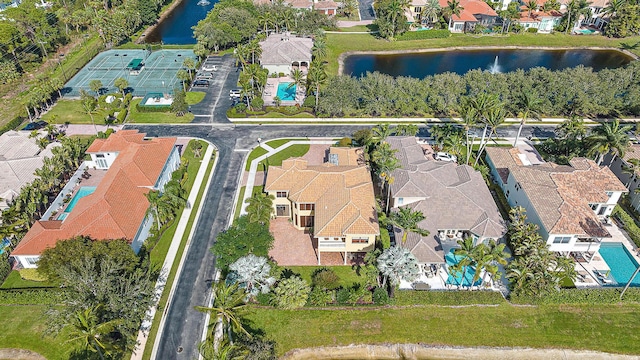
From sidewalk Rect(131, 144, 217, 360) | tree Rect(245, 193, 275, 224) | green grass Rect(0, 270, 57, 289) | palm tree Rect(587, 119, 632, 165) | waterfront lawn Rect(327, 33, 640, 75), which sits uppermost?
palm tree Rect(587, 119, 632, 165)

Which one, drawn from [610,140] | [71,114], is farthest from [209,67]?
[610,140]

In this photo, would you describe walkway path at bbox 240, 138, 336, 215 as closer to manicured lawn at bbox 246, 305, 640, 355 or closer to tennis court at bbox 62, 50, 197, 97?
manicured lawn at bbox 246, 305, 640, 355

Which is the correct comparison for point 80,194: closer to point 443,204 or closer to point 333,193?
point 333,193

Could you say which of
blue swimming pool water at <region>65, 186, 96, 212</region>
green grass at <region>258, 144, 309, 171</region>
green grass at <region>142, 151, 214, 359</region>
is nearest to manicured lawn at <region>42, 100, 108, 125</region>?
blue swimming pool water at <region>65, 186, 96, 212</region>

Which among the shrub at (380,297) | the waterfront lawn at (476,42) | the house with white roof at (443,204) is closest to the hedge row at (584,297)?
the house with white roof at (443,204)

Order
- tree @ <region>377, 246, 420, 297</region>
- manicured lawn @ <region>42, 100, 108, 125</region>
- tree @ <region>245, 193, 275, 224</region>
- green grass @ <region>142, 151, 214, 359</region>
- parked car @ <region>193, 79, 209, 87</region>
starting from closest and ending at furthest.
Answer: green grass @ <region>142, 151, 214, 359</region>
tree @ <region>377, 246, 420, 297</region>
tree @ <region>245, 193, 275, 224</region>
manicured lawn @ <region>42, 100, 108, 125</region>
parked car @ <region>193, 79, 209, 87</region>

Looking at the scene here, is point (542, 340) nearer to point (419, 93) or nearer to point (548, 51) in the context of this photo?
point (419, 93)
